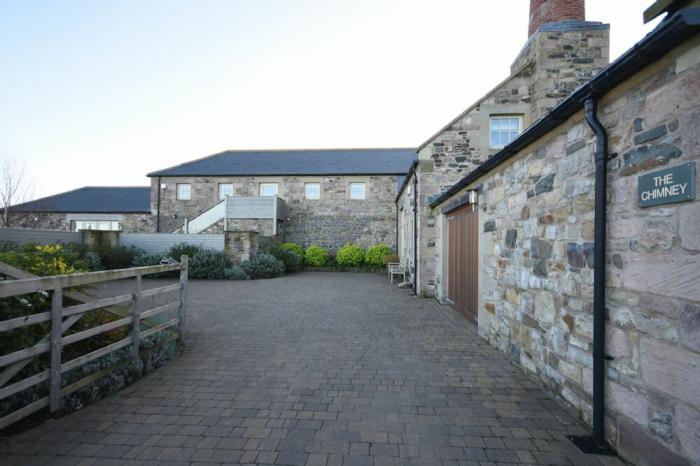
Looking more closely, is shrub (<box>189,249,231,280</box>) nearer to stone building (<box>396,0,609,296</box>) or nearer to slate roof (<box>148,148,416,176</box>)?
stone building (<box>396,0,609,296</box>)

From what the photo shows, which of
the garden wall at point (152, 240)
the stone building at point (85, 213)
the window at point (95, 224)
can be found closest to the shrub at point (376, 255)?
the garden wall at point (152, 240)

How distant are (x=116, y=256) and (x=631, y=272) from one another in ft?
55.3

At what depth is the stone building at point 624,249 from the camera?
2012 millimetres

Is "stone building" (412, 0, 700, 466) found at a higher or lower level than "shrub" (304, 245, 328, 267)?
higher

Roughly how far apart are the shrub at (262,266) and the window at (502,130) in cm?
994

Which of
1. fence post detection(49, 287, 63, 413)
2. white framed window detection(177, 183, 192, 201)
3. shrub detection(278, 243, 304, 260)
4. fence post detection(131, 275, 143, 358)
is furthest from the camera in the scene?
white framed window detection(177, 183, 192, 201)

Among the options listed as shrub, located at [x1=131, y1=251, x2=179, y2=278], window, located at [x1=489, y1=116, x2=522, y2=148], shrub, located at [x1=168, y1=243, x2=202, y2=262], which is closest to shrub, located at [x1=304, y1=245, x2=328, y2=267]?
shrub, located at [x1=168, y1=243, x2=202, y2=262]

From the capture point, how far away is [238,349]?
4.97 meters

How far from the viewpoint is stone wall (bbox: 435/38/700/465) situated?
201cm

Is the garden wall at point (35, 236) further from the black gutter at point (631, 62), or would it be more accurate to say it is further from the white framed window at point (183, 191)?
the black gutter at point (631, 62)

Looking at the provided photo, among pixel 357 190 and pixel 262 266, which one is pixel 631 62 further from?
pixel 357 190

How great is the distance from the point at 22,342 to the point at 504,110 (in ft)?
36.3

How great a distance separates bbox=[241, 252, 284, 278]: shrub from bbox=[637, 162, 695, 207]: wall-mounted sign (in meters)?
13.5

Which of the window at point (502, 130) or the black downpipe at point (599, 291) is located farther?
the window at point (502, 130)
